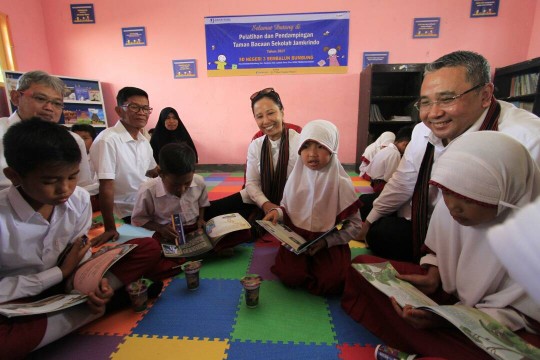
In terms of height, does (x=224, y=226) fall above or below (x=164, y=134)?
below

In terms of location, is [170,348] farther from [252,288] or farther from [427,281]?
[427,281]

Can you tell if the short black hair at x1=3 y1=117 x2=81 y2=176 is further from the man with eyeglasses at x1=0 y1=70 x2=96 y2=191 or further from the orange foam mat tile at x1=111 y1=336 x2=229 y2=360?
the orange foam mat tile at x1=111 y1=336 x2=229 y2=360

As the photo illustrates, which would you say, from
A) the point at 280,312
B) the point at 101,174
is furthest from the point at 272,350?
the point at 101,174

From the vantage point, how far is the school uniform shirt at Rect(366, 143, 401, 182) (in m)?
3.11

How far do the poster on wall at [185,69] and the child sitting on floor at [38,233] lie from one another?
4.35 meters

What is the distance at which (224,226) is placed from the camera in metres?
1.98

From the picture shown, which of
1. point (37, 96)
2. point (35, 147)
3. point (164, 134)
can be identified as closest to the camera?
point (35, 147)

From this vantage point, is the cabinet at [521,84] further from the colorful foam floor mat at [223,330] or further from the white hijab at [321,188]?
the colorful foam floor mat at [223,330]

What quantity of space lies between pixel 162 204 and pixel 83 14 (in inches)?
204

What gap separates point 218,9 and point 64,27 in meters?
2.98

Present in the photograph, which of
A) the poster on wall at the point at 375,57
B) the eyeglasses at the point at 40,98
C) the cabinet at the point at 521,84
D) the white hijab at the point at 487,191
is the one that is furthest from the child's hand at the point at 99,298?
the cabinet at the point at 521,84

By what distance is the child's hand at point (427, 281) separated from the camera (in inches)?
47.3

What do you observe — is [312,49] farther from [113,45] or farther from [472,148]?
[472,148]

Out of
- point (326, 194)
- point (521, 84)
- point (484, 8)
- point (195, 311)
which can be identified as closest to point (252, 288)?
point (195, 311)
